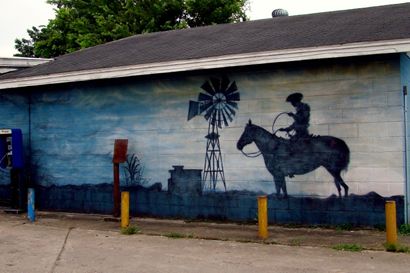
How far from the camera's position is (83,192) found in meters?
12.6

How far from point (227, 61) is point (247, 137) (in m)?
1.57

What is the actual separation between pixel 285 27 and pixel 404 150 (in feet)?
14.7

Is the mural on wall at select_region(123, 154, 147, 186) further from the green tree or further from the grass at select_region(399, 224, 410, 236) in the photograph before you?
the green tree

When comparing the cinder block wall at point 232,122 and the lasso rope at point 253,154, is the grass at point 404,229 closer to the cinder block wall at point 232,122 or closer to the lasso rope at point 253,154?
the cinder block wall at point 232,122

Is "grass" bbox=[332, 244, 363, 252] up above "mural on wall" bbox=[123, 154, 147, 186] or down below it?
below

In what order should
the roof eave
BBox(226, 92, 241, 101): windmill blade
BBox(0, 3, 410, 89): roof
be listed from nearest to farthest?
the roof eave, BBox(0, 3, 410, 89): roof, BBox(226, 92, 241, 101): windmill blade

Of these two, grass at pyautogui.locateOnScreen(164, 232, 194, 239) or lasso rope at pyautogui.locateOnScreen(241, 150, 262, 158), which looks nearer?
grass at pyautogui.locateOnScreen(164, 232, 194, 239)

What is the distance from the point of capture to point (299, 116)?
1017 cm

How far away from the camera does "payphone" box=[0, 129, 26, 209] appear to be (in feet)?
41.1

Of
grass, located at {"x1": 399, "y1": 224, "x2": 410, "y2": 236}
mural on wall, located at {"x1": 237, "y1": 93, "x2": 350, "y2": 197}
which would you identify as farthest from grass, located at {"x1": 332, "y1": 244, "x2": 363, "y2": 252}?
mural on wall, located at {"x1": 237, "y1": 93, "x2": 350, "y2": 197}

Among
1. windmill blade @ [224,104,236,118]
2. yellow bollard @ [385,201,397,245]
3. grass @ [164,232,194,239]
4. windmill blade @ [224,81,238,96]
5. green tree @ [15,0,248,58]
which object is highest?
green tree @ [15,0,248,58]

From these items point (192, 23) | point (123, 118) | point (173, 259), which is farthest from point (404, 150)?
point (192, 23)

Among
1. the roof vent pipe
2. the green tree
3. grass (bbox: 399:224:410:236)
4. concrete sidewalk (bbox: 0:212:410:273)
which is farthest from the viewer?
the green tree

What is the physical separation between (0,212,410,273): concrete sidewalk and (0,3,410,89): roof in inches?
122
